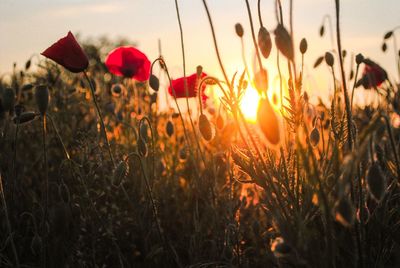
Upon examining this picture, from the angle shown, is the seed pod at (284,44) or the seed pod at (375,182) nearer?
the seed pod at (375,182)

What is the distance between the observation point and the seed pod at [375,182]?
108 centimetres

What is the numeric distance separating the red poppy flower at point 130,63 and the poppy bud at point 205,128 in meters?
1.44

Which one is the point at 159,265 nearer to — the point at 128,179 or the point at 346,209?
the point at 128,179

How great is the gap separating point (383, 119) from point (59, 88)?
3.45 m

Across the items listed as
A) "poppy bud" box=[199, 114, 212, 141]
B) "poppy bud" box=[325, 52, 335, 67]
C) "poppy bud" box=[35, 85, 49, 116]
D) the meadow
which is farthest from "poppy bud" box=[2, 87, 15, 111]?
"poppy bud" box=[325, 52, 335, 67]

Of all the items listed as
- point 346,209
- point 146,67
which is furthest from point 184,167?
point 346,209

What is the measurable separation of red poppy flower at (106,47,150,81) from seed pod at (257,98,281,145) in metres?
2.04

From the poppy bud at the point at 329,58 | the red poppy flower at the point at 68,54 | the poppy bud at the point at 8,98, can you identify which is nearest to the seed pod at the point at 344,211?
the poppy bud at the point at 329,58

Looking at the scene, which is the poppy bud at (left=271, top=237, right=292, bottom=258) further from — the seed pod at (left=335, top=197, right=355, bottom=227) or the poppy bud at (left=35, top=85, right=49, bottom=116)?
the poppy bud at (left=35, top=85, right=49, bottom=116)

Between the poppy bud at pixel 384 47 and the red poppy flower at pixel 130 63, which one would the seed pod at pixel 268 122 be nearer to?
the red poppy flower at pixel 130 63

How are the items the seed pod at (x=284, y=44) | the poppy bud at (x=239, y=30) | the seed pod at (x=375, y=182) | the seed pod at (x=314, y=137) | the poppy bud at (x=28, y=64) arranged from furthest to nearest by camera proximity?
1. the poppy bud at (x=28, y=64)
2. the poppy bud at (x=239, y=30)
3. the seed pod at (x=314, y=137)
4. the seed pod at (x=284, y=44)
5. the seed pod at (x=375, y=182)

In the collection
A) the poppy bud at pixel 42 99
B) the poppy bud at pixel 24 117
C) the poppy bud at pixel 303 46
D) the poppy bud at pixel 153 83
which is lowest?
the poppy bud at pixel 24 117

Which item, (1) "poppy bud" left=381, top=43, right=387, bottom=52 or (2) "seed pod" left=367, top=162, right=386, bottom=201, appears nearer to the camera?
(2) "seed pod" left=367, top=162, right=386, bottom=201

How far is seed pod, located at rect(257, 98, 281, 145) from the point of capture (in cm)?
98
